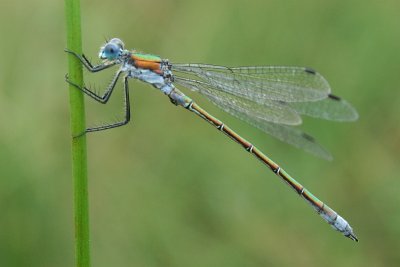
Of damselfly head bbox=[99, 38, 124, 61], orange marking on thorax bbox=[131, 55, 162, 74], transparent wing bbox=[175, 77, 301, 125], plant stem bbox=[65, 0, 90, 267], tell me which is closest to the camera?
plant stem bbox=[65, 0, 90, 267]

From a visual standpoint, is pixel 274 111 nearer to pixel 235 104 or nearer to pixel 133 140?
pixel 235 104

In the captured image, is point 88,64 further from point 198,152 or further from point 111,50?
point 198,152

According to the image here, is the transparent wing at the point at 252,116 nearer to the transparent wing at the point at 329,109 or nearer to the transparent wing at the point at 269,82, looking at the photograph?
the transparent wing at the point at 269,82

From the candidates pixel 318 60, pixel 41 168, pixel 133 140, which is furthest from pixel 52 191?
pixel 318 60

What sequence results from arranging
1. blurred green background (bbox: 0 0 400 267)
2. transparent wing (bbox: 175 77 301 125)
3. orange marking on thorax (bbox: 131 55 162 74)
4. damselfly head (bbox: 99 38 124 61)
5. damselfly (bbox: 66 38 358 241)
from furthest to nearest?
1. blurred green background (bbox: 0 0 400 267)
2. transparent wing (bbox: 175 77 301 125)
3. damselfly (bbox: 66 38 358 241)
4. orange marking on thorax (bbox: 131 55 162 74)
5. damselfly head (bbox: 99 38 124 61)

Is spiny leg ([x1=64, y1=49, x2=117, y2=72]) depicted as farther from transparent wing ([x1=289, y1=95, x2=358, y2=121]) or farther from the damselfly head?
transparent wing ([x1=289, y1=95, x2=358, y2=121])

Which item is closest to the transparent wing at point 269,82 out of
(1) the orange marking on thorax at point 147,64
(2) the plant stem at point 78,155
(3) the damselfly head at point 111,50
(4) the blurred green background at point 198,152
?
(1) the orange marking on thorax at point 147,64

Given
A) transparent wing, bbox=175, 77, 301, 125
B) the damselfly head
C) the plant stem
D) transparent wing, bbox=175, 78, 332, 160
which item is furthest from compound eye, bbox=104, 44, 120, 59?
the plant stem
